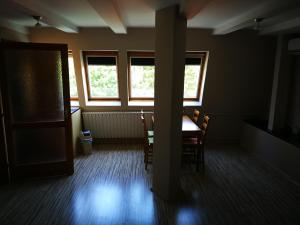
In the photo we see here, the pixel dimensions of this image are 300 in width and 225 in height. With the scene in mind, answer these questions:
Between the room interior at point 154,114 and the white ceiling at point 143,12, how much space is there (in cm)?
2

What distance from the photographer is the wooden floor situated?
105 inches

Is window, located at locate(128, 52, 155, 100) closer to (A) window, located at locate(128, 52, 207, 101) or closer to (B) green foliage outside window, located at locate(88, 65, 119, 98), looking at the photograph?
(A) window, located at locate(128, 52, 207, 101)

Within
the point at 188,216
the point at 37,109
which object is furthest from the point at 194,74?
the point at 37,109

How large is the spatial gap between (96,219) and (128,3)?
2.69 m

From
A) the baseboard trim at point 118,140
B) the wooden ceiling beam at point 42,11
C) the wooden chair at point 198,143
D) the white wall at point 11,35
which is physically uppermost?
the wooden ceiling beam at point 42,11

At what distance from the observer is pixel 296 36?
13.0 feet

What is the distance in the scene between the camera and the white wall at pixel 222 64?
444 cm

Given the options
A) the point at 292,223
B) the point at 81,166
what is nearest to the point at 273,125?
the point at 292,223

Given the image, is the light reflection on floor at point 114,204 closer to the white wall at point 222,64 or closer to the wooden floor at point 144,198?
the wooden floor at point 144,198

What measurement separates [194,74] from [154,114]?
2.60 m

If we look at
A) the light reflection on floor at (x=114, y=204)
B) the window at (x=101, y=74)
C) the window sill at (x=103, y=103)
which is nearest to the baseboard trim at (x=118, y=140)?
the window sill at (x=103, y=103)

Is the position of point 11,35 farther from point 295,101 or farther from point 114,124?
point 295,101

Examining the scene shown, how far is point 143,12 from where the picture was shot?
3096 millimetres

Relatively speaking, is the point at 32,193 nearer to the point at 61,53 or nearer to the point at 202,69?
the point at 61,53
